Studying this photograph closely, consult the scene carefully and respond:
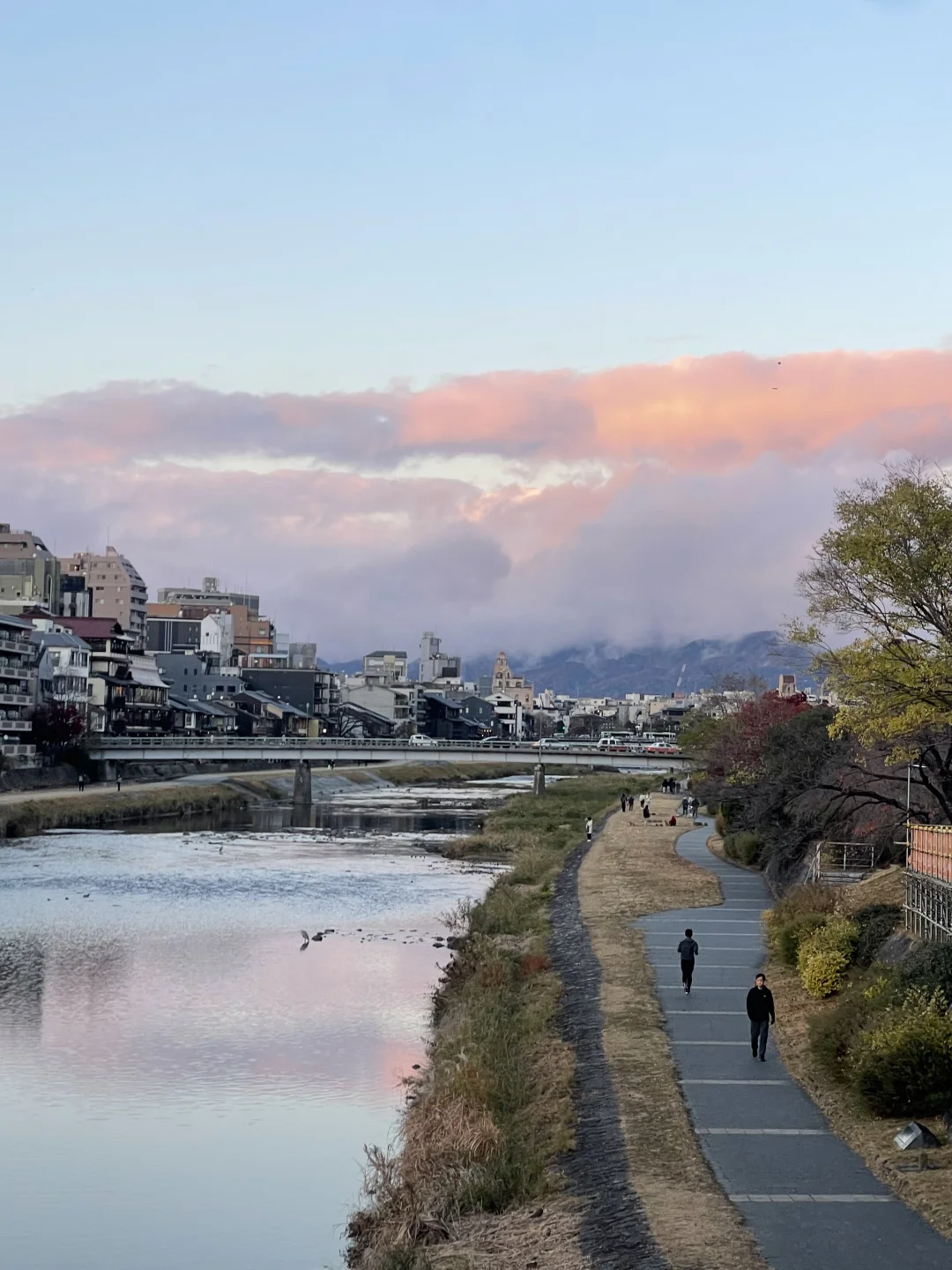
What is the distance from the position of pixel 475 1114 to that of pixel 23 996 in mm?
16115

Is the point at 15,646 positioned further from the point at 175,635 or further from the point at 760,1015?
the point at 175,635

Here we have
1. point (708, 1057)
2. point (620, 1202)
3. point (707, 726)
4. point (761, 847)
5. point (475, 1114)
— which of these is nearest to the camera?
point (620, 1202)

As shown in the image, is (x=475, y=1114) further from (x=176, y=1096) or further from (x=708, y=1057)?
(x=176, y=1096)

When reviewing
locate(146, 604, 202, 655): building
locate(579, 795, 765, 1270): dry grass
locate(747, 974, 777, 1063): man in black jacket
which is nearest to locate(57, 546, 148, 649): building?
locate(146, 604, 202, 655): building

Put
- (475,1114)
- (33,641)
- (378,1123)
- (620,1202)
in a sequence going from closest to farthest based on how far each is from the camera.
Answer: (620,1202)
(475,1114)
(378,1123)
(33,641)

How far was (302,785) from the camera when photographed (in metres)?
94.3

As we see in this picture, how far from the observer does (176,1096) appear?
2267cm

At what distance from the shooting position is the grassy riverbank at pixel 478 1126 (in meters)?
14.1

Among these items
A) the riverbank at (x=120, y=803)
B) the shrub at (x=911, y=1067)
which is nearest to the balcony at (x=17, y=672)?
the riverbank at (x=120, y=803)

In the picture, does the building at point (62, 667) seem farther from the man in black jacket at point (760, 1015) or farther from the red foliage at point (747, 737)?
the man in black jacket at point (760, 1015)

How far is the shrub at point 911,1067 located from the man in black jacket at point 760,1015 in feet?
9.86

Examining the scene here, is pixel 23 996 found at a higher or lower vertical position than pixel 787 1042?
lower

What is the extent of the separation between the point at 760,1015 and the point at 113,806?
209ft

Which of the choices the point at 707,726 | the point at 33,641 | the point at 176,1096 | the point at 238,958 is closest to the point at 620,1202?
the point at 176,1096
